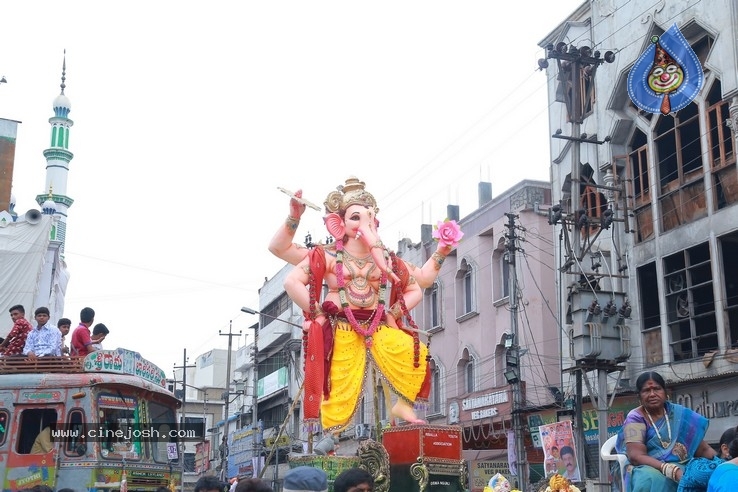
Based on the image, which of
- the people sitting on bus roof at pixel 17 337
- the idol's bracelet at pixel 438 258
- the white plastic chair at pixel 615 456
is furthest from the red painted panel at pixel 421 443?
the people sitting on bus roof at pixel 17 337

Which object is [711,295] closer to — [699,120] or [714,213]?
[714,213]

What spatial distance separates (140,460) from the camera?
14.3m

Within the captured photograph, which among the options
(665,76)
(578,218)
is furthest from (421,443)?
(665,76)

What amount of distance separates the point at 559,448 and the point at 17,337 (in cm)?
1250

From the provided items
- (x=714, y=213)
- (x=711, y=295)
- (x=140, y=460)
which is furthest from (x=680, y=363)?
(x=140, y=460)

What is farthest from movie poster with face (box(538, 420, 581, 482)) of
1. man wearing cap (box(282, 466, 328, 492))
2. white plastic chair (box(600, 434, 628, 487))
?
man wearing cap (box(282, 466, 328, 492))

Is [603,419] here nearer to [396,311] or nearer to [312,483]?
[396,311]

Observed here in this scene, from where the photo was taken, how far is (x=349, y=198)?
38.6ft

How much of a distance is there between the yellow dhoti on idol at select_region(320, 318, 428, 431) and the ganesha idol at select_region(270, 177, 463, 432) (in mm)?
11

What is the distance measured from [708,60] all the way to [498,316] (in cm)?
1096

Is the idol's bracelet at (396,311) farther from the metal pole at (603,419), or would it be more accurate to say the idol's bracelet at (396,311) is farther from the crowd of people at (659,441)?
the metal pole at (603,419)

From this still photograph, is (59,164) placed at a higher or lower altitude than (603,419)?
higher

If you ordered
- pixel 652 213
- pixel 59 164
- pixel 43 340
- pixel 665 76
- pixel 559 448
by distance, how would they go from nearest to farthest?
1. pixel 43 340
2. pixel 665 76
3. pixel 559 448
4. pixel 652 213
5. pixel 59 164

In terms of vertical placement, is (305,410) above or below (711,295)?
below
